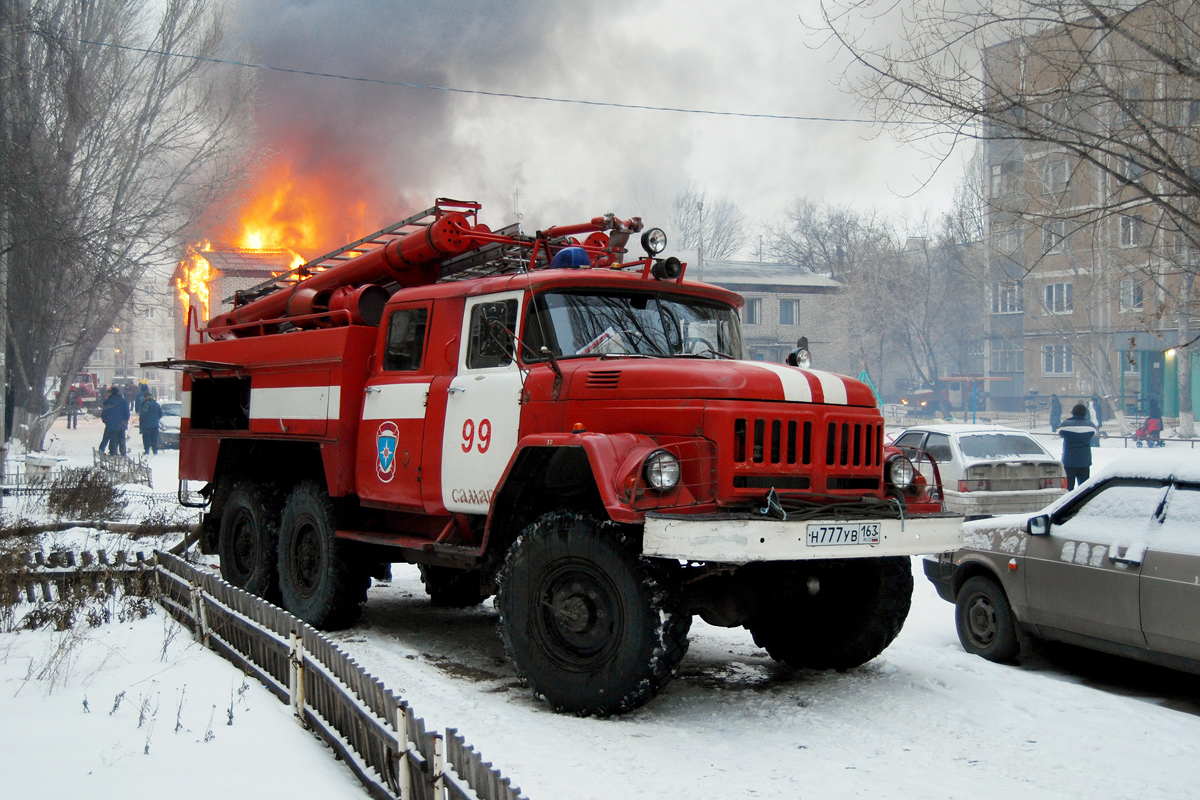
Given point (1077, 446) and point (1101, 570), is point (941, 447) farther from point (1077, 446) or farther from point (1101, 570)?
point (1101, 570)

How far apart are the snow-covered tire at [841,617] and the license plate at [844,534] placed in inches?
30.3

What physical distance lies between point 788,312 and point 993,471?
4923 centimetres

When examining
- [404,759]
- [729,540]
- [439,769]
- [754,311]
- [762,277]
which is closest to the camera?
[439,769]

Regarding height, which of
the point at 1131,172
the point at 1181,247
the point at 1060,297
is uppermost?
the point at 1060,297

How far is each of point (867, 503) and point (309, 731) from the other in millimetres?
3479

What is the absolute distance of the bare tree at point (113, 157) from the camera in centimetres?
2345

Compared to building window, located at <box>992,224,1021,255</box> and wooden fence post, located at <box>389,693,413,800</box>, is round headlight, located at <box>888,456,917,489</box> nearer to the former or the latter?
building window, located at <box>992,224,1021,255</box>

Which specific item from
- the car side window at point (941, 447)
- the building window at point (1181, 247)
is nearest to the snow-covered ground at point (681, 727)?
the building window at point (1181, 247)

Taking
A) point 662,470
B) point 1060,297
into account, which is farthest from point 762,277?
point 662,470

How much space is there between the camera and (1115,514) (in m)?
7.11

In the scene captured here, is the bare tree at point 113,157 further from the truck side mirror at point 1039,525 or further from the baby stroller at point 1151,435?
the baby stroller at point 1151,435

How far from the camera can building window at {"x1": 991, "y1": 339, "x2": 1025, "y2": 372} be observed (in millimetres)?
57625

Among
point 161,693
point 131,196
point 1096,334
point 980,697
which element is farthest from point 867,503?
point 1096,334

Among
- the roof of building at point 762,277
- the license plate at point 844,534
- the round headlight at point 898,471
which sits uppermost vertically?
the roof of building at point 762,277
